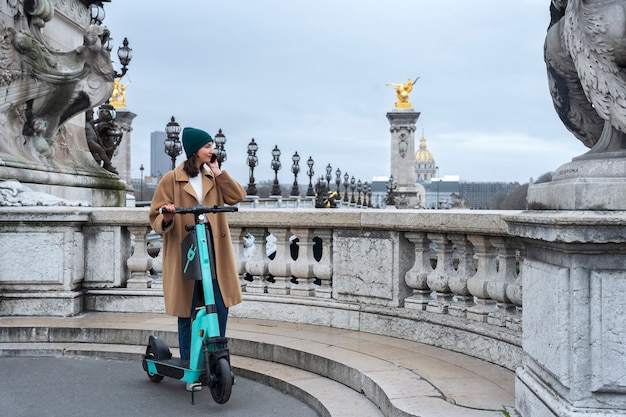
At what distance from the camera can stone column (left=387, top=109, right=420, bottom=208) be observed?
103 meters

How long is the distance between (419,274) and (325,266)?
1.20 meters

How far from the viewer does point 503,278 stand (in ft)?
19.0

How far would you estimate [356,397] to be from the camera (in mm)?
5445

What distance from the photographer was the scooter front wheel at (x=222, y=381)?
4953mm

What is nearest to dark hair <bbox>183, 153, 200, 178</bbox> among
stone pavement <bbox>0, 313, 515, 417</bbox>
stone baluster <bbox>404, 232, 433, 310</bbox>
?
stone pavement <bbox>0, 313, 515, 417</bbox>

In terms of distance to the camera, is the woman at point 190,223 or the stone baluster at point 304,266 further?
the stone baluster at point 304,266

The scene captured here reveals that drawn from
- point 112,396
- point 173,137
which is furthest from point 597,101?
point 173,137

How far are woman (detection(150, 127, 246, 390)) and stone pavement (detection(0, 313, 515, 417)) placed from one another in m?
1.00

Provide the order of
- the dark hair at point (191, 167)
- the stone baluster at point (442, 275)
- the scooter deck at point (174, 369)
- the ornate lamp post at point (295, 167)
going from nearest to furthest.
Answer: the scooter deck at point (174, 369) < the dark hair at point (191, 167) < the stone baluster at point (442, 275) < the ornate lamp post at point (295, 167)

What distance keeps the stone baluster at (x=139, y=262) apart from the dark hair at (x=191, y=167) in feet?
9.84

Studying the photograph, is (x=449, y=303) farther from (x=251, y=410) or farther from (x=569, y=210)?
(x=569, y=210)

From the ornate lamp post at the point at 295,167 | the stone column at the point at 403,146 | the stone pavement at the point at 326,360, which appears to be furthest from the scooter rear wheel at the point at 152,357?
the stone column at the point at 403,146

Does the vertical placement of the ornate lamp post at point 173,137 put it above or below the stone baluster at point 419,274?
above

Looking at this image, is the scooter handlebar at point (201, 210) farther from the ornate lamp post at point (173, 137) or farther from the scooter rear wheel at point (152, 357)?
the ornate lamp post at point (173, 137)
